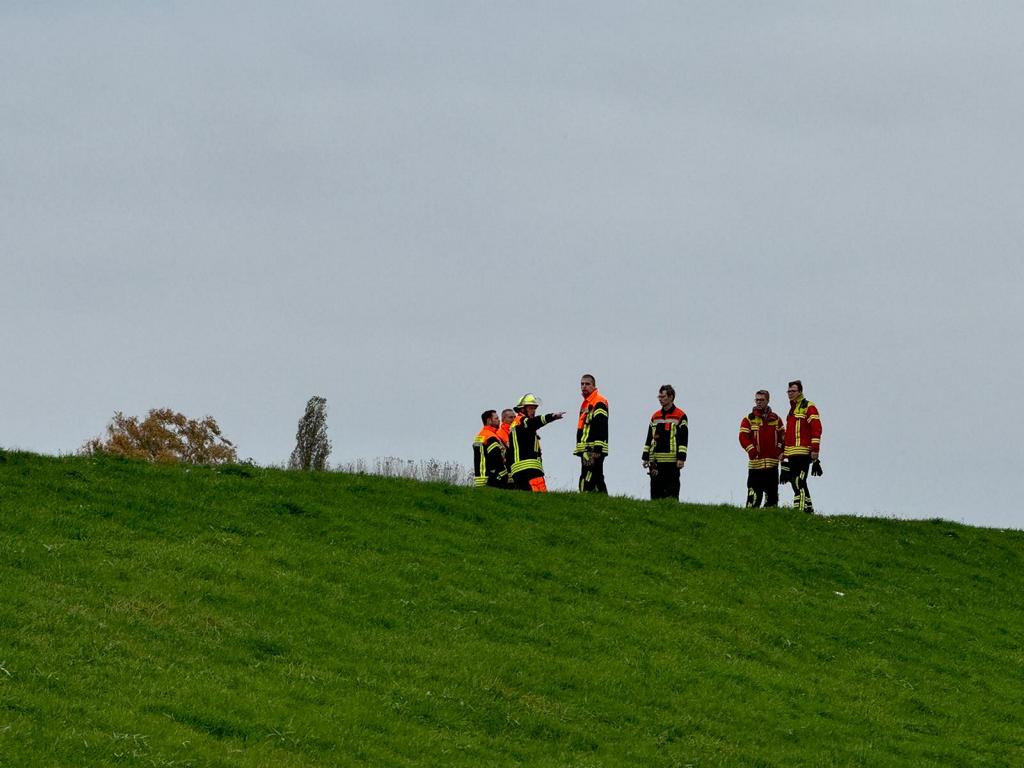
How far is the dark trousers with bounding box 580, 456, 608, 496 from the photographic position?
35.5 metres

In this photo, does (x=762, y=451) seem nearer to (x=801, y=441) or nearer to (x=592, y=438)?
(x=801, y=441)

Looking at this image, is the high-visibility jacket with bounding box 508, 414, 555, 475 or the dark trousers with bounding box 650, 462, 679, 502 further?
the dark trousers with bounding box 650, 462, 679, 502

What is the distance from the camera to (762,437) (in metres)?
36.9

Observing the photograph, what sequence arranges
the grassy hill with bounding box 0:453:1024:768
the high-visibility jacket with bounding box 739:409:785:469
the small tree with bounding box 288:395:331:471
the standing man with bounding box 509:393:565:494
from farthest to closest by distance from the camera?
the small tree with bounding box 288:395:331:471 < the high-visibility jacket with bounding box 739:409:785:469 < the standing man with bounding box 509:393:565:494 < the grassy hill with bounding box 0:453:1024:768

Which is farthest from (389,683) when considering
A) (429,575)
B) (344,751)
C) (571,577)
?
(571,577)

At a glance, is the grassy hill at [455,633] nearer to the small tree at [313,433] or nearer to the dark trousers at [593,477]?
the dark trousers at [593,477]

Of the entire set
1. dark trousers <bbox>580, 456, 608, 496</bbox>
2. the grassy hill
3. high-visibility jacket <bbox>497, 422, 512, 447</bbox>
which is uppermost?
high-visibility jacket <bbox>497, 422, 512, 447</bbox>

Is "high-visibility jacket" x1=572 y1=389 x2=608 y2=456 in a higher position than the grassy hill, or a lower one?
higher

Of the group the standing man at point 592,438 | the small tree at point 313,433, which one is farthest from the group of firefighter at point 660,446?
the small tree at point 313,433

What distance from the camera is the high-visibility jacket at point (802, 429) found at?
1422 inches

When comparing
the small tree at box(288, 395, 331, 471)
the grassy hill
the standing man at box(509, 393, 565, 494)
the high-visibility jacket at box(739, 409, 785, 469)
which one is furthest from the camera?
the small tree at box(288, 395, 331, 471)

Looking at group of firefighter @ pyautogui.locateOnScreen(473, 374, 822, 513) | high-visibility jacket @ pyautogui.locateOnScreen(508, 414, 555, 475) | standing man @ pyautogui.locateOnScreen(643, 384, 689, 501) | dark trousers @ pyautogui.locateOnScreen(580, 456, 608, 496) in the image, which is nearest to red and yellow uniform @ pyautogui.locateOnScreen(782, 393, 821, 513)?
group of firefighter @ pyautogui.locateOnScreen(473, 374, 822, 513)

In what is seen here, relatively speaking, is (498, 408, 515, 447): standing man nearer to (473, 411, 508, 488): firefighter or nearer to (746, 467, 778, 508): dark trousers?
(473, 411, 508, 488): firefighter

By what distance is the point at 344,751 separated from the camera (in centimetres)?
1634
